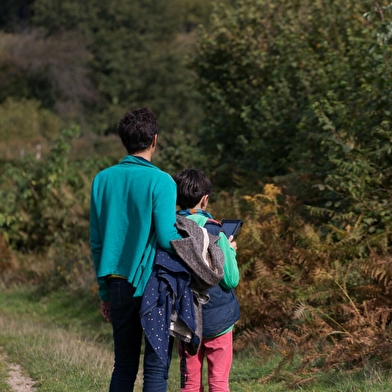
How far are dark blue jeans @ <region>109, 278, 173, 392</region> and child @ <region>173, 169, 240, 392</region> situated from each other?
0.37 meters

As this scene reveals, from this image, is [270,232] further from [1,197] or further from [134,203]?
[1,197]

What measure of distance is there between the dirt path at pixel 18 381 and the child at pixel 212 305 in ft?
7.07

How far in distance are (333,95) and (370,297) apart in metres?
3.60

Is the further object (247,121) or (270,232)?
(247,121)

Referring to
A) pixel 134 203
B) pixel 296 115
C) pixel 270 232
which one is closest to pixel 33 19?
pixel 296 115

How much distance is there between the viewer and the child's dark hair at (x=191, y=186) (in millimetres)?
4602

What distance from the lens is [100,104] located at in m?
44.9

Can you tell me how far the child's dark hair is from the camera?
4.60 metres

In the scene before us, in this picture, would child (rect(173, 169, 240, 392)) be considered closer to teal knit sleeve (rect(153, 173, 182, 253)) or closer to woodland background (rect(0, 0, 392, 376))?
teal knit sleeve (rect(153, 173, 182, 253))

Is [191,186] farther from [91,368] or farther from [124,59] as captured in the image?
[124,59]

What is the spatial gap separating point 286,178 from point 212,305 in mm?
5744

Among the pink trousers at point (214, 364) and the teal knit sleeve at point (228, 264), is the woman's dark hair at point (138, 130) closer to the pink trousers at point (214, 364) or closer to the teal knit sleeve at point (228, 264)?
the teal knit sleeve at point (228, 264)

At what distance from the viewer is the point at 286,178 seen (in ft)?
33.3

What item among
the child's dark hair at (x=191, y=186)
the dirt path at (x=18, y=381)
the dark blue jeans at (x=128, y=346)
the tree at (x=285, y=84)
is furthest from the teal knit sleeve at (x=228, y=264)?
the tree at (x=285, y=84)
